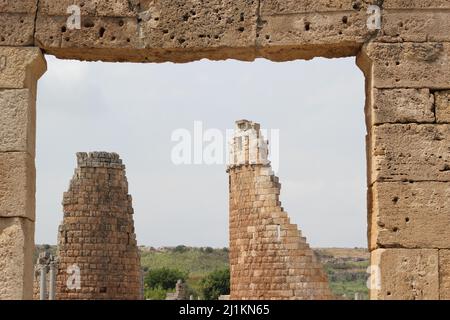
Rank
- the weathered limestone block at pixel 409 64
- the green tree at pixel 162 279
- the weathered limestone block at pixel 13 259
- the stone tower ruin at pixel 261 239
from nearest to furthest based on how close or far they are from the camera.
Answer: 1. the weathered limestone block at pixel 13 259
2. the weathered limestone block at pixel 409 64
3. the stone tower ruin at pixel 261 239
4. the green tree at pixel 162 279

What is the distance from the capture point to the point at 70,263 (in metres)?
19.3

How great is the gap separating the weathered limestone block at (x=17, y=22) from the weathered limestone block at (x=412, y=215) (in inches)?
147

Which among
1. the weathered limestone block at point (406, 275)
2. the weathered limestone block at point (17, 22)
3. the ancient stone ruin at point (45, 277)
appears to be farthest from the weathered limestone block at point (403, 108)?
the ancient stone ruin at point (45, 277)

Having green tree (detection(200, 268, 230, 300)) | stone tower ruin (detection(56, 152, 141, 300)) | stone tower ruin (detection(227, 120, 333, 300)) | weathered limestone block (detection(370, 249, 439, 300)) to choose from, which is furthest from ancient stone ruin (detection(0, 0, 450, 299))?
green tree (detection(200, 268, 230, 300))

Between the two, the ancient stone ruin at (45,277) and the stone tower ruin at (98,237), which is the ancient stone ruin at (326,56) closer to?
the stone tower ruin at (98,237)

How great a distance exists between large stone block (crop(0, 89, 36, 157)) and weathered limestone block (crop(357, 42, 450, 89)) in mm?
3350

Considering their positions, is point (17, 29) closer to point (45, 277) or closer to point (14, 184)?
point (14, 184)

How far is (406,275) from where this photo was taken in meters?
8.65

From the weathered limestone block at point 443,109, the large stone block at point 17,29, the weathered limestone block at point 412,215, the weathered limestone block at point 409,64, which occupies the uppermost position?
the large stone block at point 17,29

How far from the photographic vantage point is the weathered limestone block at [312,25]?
9.02 meters

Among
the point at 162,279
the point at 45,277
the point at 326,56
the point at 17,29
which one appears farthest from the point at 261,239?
the point at 162,279

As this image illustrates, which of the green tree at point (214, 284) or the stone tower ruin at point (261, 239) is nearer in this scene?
the stone tower ruin at point (261, 239)

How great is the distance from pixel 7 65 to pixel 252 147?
956cm
